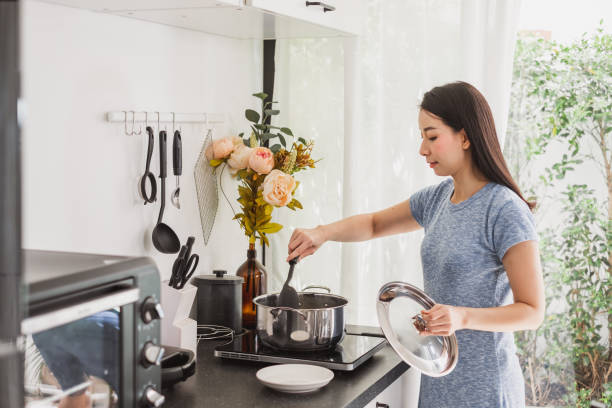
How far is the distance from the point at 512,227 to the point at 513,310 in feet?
0.64

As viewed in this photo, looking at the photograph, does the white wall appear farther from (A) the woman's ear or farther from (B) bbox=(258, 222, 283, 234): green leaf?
(A) the woman's ear

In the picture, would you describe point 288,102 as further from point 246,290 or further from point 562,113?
point 562,113

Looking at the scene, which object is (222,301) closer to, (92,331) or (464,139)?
(464,139)

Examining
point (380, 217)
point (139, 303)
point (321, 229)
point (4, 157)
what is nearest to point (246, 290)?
point (321, 229)

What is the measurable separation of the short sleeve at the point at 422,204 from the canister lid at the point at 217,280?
536mm

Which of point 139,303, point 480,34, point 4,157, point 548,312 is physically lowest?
point 548,312

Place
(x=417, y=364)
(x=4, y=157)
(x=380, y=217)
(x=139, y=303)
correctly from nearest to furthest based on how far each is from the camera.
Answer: (x=4, y=157) → (x=139, y=303) → (x=417, y=364) → (x=380, y=217)

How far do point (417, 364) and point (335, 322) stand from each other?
318mm

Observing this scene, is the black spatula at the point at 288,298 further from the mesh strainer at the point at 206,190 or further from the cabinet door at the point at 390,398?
the mesh strainer at the point at 206,190

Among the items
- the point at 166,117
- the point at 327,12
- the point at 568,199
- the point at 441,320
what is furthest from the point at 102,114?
the point at 568,199

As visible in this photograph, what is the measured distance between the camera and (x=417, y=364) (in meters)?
1.41

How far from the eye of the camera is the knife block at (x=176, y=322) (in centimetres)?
163

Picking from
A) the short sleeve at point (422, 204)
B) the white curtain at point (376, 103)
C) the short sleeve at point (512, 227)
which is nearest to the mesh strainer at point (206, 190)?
the white curtain at point (376, 103)

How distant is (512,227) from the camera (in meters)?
1.56
